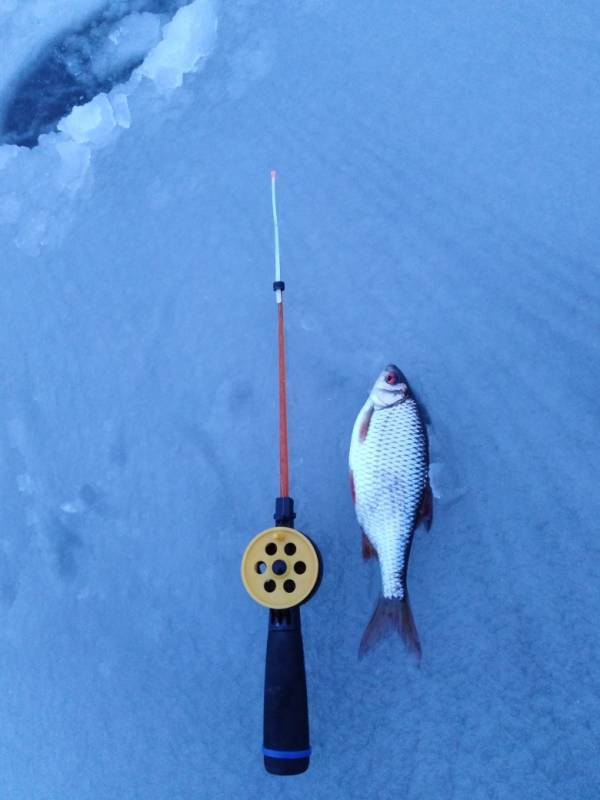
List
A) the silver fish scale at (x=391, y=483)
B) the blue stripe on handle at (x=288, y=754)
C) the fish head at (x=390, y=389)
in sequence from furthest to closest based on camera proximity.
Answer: the fish head at (x=390, y=389) < the silver fish scale at (x=391, y=483) < the blue stripe on handle at (x=288, y=754)

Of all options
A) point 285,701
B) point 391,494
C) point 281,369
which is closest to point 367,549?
point 391,494

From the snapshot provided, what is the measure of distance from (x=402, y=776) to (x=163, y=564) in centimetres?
82

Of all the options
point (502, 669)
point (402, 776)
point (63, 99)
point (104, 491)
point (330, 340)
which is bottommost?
point (402, 776)

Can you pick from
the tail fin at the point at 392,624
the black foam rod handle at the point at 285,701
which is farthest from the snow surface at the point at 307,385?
the black foam rod handle at the point at 285,701

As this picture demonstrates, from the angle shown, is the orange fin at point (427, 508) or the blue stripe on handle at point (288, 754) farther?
the orange fin at point (427, 508)

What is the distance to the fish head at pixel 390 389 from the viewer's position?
1571 mm

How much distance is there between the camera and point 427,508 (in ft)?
5.06

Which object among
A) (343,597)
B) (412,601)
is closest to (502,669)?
(412,601)

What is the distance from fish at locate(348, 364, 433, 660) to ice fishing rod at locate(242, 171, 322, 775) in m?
0.21

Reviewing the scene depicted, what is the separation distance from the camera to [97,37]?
6.91 feet

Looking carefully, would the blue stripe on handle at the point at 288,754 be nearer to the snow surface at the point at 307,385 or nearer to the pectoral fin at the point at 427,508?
the snow surface at the point at 307,385

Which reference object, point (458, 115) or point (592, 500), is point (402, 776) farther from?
point (458, 115)

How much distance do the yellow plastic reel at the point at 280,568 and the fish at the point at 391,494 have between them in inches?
8.3

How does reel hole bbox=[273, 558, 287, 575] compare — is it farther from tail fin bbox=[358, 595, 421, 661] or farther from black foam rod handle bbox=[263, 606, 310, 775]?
tail fin bbox=[358, 595, 421, 661]
